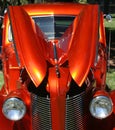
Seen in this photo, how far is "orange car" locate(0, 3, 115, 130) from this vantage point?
4.23m

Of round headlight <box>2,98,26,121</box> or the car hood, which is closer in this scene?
round headlight <box>2,98,26,121</box>

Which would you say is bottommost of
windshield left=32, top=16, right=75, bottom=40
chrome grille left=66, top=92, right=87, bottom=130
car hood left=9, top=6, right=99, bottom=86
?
chrome grille left=66, top=92, right=87, bottom=130

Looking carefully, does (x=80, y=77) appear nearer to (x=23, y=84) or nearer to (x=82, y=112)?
(x=82, y=112)

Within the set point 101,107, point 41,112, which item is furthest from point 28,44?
point 101,107

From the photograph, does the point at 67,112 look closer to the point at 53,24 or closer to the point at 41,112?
the point at 41,112

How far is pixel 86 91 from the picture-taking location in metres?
4.49

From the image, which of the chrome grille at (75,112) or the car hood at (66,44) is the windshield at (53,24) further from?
the chrome grille at (75,112)

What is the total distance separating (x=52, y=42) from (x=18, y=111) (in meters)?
1.69

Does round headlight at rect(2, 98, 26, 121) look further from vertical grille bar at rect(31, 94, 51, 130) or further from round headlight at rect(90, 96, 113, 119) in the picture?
round headlight at rect(90, 96, 113, 119)

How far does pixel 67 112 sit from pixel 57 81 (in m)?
0.34

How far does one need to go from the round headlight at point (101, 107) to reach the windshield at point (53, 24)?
2.02 m

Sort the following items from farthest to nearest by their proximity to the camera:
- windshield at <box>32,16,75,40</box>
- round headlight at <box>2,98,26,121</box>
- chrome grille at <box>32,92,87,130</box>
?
windshield at <box>32,16,75,40</box> < chrome grille at <box>32,92,87,130</box> < round headlight at <box>2,98,26,121</box>

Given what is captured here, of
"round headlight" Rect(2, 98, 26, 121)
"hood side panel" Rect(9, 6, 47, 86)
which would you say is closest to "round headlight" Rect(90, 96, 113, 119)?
"hood side panel" Rect(9, 6, 47, 86)

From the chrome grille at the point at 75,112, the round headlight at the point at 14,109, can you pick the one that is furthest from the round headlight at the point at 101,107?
the round headlight at the point at 14,109
